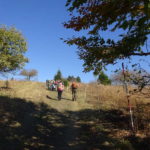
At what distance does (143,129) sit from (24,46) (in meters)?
23.4

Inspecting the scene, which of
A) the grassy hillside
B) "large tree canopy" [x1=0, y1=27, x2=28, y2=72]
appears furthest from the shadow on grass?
"large tree canopy" [x1=0, y1=27, x2=28, y2=72]

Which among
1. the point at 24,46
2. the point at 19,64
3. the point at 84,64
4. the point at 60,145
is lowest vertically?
the point at 60,145

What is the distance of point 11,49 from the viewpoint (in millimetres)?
28531

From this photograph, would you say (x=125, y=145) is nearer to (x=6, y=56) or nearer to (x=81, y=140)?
(x=81, y=140)

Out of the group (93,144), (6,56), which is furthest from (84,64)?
(6,56)

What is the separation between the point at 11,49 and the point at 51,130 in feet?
68.2

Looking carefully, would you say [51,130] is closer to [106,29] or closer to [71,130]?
[71,130]

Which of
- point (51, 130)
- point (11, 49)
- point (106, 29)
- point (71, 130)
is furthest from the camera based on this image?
point (11, 49)

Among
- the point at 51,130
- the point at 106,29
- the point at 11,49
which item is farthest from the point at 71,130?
the point at 11,49

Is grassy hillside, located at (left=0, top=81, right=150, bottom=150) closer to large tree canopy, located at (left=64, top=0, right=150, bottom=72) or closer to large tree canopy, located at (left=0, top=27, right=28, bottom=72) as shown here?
large tree canopy, located at (left=64, top=0, right=150, bottom=72)

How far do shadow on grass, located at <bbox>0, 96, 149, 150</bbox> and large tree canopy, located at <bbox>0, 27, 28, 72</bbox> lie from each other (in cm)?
1452

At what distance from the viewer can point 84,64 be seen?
740 cm

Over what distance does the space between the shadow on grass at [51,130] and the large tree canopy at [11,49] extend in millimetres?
14517

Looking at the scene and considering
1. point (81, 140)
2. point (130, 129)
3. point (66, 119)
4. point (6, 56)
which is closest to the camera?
point (81, 140)
